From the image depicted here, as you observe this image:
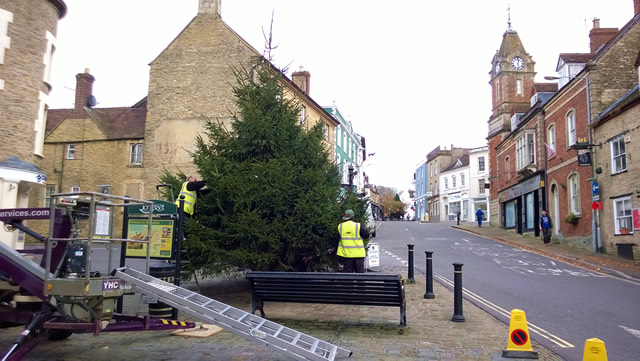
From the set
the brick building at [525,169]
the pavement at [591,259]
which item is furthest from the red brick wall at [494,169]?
the pavement at [591,259]

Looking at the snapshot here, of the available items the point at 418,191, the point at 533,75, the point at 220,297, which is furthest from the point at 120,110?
the point at 418,191

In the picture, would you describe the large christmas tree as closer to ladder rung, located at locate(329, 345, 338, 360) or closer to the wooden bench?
the wooden bench

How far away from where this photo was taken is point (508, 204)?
125 ft

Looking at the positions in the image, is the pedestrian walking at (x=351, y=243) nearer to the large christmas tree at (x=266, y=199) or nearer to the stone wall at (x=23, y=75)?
the large christmas tree at (x=266, y=199)

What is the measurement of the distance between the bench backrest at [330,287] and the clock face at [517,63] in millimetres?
43096

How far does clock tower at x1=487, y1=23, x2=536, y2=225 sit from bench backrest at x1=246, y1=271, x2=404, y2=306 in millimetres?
37518

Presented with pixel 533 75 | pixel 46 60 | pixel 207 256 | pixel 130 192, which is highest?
pixel 533 75

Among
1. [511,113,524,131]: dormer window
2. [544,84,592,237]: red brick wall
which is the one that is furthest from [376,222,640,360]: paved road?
[511,113,524,131]: dormer window

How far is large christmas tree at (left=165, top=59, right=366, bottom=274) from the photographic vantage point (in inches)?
348

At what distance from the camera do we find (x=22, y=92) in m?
15.8

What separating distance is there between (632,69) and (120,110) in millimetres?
30936

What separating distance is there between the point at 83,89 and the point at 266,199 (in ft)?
93.1

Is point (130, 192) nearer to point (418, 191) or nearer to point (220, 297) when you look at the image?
point (220, 297)

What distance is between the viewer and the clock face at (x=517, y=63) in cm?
4447
